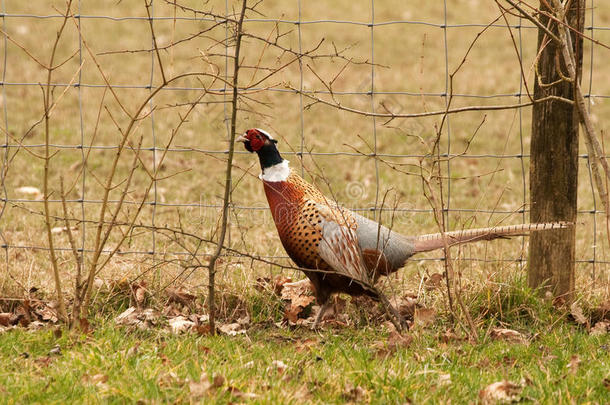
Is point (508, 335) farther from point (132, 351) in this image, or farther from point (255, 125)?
point (255, 125)

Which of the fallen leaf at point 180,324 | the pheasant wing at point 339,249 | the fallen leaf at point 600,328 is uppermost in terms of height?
the pheasant wing at point 339,249

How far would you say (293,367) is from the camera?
11.6ft

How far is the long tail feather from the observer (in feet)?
14.0

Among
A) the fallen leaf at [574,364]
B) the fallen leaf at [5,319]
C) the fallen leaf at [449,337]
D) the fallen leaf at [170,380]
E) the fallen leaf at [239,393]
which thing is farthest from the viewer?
the fallen leaf at [5,319]

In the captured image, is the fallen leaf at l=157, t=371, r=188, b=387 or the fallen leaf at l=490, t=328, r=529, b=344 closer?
the fallen leaf at l=157, t=371, r=188, b=387

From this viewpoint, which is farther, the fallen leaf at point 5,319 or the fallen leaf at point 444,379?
the fallen leaf at point 5,319

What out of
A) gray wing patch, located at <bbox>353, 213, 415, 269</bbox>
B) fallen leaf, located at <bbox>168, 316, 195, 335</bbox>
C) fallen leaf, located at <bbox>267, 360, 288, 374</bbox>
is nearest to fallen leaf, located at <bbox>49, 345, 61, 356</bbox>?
fallen leaf, located at <bbox>168, 316, 195, 335</bbox>

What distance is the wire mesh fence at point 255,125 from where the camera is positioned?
4602 millimetres

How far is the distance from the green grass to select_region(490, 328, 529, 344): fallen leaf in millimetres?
81

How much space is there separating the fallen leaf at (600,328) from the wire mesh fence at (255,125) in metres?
0.47

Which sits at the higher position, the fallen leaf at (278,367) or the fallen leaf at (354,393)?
the fallen leaf at (278,367)

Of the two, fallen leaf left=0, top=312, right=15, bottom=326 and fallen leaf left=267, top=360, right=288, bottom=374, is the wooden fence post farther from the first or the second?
fallen leaf left=0, top=312, right=15, bottom=326

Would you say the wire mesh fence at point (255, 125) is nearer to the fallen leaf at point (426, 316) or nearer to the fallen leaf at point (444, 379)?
the fallen leaf at point (426, 316)

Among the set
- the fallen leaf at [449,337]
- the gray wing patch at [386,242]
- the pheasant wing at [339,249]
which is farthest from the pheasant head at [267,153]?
the fallen leaf at [449,337]
